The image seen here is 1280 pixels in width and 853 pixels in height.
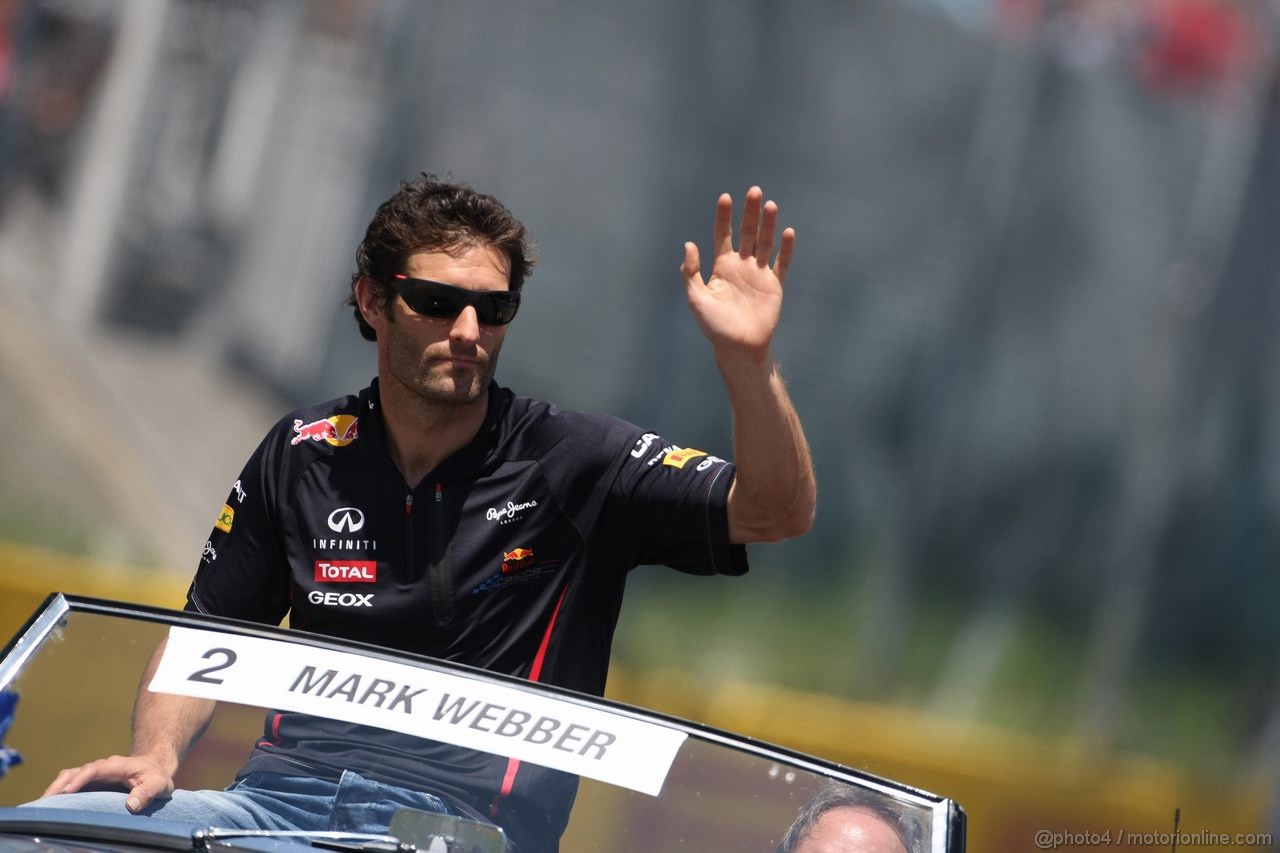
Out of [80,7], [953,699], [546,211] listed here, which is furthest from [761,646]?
[80,7]

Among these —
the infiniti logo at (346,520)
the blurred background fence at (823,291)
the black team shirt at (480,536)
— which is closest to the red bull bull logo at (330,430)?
the black team shirt at (480,536)

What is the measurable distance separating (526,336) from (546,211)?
54 centimetres

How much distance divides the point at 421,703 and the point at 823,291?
15.4 feet

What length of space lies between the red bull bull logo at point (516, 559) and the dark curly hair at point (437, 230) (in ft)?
1.65

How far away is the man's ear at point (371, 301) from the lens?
3.00 metres

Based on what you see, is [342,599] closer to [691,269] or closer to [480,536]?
[480,536]

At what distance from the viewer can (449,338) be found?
2779 mm

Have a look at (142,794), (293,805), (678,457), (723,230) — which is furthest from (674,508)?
(142,794)

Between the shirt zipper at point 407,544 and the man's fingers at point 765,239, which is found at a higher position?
the man's fingers at point 765,239

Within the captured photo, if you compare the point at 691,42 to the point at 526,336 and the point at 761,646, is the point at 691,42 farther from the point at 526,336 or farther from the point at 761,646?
the point at 761,646

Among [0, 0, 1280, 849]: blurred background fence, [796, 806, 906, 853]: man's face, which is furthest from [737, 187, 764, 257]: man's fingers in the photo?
[0, 0, 1280, 849]: blurred background fence

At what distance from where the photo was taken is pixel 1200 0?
7000 mm

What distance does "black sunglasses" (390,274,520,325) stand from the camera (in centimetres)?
278

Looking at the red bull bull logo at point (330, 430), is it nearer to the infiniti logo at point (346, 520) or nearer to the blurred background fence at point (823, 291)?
the infiniti logo at point (346, 520)
